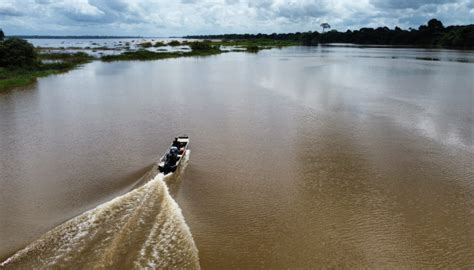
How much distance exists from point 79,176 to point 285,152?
8.82m

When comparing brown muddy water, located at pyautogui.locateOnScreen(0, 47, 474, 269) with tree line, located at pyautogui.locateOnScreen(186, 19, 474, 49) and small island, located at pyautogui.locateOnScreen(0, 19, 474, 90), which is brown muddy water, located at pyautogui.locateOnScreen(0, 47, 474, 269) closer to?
small island, located at pyautogui.locateOnScreen(0, 19, 474, 90)

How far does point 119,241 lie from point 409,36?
5053 inches

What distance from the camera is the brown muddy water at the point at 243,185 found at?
905 centimetres

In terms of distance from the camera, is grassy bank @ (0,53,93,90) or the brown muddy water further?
grassy bank @ (0,53,93,90)

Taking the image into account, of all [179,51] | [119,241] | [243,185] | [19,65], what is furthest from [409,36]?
[119,241]

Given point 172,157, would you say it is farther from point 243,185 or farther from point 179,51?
point 179,51

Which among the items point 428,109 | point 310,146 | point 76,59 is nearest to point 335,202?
point 310,146

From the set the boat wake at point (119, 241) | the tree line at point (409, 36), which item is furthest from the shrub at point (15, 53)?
the tree line at point (409, 36)

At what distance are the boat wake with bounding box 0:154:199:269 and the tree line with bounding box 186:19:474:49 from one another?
3906 inches

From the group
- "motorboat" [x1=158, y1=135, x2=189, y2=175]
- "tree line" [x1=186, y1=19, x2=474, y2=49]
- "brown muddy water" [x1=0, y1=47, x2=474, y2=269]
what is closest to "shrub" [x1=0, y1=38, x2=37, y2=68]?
"brown muddy water" [x1=0, y1=47, x2=474, y2=269]

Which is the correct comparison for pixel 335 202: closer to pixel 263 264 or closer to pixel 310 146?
pixel 263 264

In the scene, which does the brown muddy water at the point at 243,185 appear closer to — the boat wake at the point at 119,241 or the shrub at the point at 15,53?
the boat wake at the point at 119,241

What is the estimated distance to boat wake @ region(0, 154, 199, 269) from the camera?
324 inches

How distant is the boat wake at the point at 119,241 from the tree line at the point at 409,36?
99.2 meters
